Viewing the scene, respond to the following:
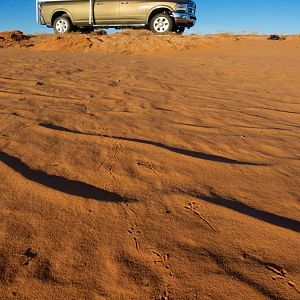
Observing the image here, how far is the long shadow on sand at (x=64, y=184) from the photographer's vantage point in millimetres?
2033

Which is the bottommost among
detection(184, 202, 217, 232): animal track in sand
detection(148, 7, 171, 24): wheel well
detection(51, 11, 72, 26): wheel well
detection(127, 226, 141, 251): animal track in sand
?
detection(127, 226, 141, 251): animal track in sand

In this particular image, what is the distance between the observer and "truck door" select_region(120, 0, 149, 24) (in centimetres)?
1114

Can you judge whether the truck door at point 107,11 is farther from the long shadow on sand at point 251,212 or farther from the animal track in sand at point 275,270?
the animal track in sand at point 275,270

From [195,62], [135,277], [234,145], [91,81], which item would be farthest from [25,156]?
[195,62]

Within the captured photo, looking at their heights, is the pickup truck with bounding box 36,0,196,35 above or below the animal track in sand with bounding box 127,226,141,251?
above

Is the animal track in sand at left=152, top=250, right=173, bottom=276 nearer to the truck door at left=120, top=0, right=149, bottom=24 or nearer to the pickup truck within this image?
the pickup truck

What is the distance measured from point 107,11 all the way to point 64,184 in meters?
10.7

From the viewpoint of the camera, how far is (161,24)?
1140 cm

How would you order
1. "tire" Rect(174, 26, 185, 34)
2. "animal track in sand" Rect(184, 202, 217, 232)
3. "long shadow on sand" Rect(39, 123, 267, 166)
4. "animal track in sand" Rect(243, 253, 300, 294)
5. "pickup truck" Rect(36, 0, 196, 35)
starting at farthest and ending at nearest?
"tire" Rect(174, 26, 185, 34) < "pickup truck" Rect(36, 0, 196, 35) < "long shadow on sand" Rect(39, 123, 267, 166) < "animal track in sand" Rect(184, 202, 217, 232) < "animal track in sand" Rect(243, 253, 300, 294)

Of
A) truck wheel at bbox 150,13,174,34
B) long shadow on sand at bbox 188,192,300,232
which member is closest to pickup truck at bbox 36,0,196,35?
truck wheel at bbox 150,13,174,34

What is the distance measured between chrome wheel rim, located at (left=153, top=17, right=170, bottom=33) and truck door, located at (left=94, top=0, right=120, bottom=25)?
4.25ft

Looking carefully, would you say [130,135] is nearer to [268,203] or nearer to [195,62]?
[268,203]

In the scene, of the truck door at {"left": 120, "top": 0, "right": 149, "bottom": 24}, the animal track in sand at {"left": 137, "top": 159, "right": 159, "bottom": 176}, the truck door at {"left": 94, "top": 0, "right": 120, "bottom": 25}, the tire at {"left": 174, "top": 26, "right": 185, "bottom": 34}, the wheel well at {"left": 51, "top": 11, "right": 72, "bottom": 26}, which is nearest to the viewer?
the animal track in sand at {"left": 137, "top": 159, "right": 159, "bottom": 176}

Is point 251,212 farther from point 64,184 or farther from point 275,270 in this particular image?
point 64,184
